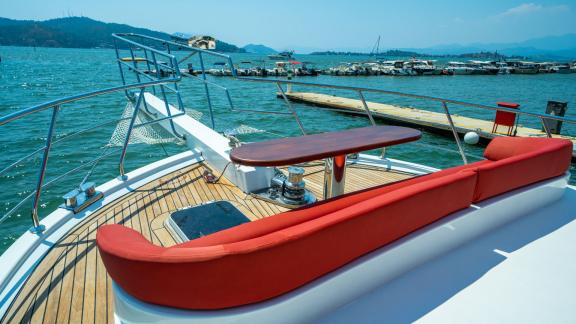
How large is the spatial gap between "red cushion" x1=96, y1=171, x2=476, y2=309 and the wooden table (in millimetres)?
410

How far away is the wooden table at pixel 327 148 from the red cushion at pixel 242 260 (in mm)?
410

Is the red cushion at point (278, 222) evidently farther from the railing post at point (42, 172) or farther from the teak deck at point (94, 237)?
the railing post at point (42, 172)

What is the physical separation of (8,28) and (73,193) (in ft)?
481

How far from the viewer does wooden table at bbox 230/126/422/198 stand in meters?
1.82

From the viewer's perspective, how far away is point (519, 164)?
84.2 inches

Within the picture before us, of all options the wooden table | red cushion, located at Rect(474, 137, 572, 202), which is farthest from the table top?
red cushion, located at Rect(474, 137, 572, 202)

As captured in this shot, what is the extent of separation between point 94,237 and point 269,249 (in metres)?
1.87

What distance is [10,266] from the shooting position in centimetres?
199

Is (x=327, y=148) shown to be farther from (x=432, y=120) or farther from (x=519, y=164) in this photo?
(x=432, y=120)

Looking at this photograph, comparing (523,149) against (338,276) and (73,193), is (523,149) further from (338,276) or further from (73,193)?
(73,193)

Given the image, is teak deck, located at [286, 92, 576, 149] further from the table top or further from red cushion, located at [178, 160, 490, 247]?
red cushion, located at [178, 160, 490, 247]

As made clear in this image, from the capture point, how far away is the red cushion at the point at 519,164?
6.67 feet

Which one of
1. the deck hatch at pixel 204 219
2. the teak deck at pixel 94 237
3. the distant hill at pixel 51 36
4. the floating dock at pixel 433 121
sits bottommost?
the floating dock at pixel 433 121

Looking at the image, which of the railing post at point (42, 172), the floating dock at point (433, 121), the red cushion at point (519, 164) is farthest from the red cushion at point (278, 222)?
the floating dock at point (433, 121)
